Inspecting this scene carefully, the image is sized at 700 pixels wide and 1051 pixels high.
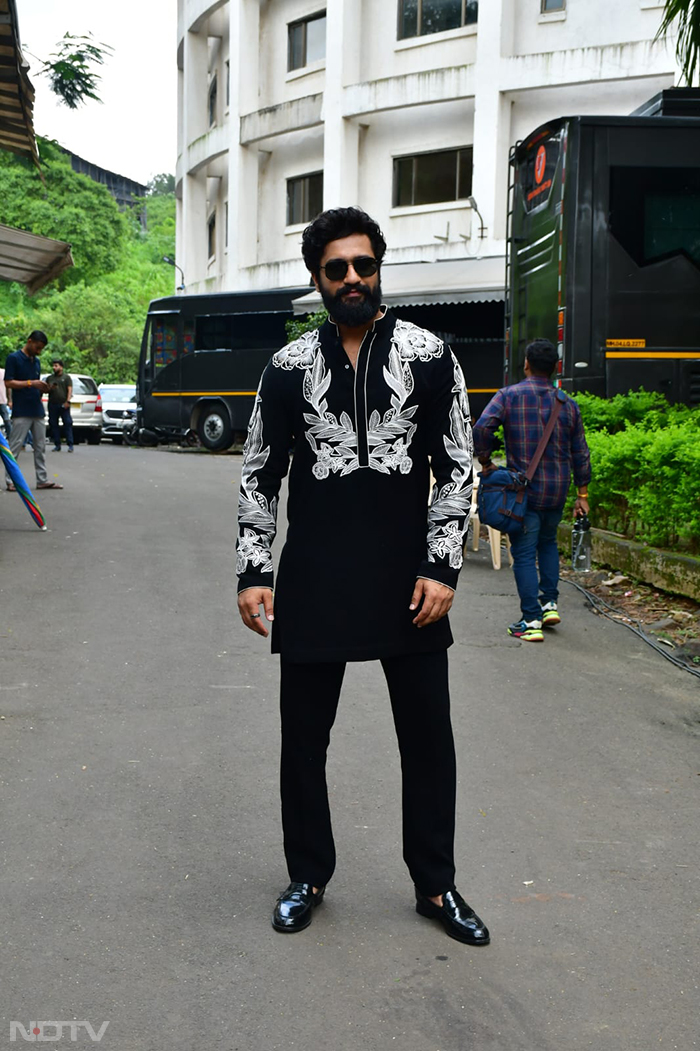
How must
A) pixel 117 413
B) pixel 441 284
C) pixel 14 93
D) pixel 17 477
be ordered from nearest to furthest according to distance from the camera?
pixel 14 93 < pixel 17 477 < pixel 441 284 < pixel 117 413

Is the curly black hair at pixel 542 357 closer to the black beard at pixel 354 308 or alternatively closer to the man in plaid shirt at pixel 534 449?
the man in plaid shirt at pixel 534 449

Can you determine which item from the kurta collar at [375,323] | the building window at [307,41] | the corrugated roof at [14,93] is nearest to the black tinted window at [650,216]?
the corrugated roof at [14,93]

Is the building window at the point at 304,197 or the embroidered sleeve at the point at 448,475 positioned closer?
the embroidered sleeve at the point at 448,475

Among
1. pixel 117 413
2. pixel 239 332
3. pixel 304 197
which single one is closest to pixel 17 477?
pixel 239 332

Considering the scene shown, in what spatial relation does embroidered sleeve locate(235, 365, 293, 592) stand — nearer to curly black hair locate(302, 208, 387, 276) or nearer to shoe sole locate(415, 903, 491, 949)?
curly black hair locate(302, 208, 387, 276)

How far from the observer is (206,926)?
3.65 metres

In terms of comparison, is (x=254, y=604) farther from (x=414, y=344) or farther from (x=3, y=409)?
(x=3, y=409)

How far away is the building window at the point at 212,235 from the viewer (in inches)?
A: 1434

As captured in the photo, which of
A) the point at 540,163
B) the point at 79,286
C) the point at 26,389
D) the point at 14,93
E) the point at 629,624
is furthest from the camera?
the point at 79,286

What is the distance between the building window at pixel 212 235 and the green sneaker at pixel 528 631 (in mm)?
30120

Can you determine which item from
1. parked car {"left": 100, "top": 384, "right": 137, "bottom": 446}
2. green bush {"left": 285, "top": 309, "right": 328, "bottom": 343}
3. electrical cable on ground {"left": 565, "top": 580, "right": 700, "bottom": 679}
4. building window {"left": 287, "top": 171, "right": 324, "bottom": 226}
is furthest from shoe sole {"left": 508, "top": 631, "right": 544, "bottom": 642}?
parked car {"left": 100, "top": 384, "right": 137, "bottom": 446}

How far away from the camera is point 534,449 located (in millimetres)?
7820

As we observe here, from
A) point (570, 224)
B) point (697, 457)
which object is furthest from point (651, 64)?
point (697, 457)

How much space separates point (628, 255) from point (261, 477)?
8945 mm
